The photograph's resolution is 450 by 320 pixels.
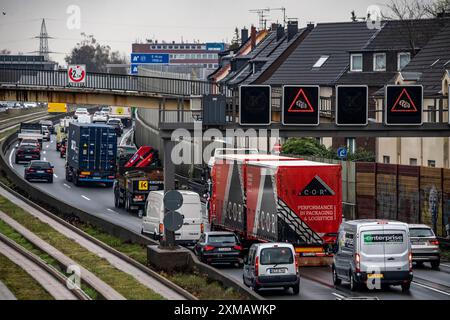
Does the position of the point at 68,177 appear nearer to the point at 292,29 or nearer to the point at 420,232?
the point at 292,29

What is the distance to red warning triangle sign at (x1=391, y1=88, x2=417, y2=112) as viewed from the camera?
42.1 meters

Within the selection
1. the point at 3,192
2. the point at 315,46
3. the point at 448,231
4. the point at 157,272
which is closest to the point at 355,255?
the point at 157,272

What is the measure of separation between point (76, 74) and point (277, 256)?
41665mm

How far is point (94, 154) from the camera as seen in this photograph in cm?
7406

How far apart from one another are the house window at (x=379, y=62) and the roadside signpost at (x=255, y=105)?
39.6 metres

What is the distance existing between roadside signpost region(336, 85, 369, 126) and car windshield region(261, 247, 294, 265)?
10.2 metres

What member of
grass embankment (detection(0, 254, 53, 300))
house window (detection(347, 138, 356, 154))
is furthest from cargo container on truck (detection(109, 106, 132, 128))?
grass embankment (detection(0, 254, 53, 300))

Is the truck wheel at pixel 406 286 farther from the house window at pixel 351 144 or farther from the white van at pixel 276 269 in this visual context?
the house window at pixel 351 144

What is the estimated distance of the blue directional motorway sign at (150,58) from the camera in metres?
111

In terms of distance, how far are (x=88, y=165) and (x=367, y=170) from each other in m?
24.0

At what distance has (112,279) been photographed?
3619 cm

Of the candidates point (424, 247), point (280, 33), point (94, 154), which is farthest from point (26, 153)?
point (424, 247)

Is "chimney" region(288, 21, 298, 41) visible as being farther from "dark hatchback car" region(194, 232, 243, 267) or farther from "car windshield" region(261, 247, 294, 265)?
"car windshield" region(261, 247, 294, 265)

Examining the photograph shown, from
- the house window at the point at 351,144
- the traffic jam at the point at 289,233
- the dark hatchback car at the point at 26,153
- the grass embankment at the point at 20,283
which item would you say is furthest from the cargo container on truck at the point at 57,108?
the grass embankment at the point at 20,283
